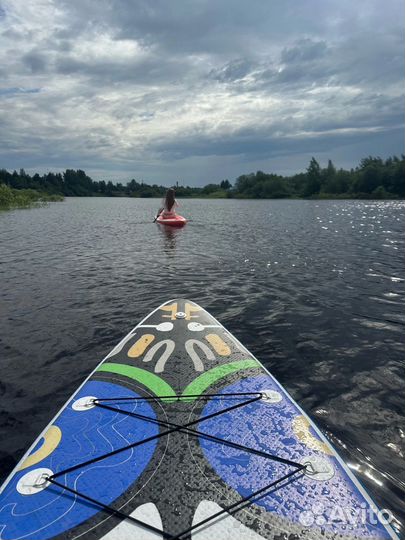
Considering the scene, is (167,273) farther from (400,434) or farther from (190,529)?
(190,529)

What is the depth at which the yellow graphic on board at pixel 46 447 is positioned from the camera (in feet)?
15.3

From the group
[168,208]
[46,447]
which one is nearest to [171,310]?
[46,447]

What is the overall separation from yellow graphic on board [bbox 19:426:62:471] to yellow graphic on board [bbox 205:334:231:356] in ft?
11.8

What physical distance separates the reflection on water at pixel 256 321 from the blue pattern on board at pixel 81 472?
1517 millimetres

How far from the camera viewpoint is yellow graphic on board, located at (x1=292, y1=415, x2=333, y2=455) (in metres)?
4.85

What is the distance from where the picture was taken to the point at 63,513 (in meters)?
3.94

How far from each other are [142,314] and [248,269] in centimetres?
838

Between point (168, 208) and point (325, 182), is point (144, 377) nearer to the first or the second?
point (168, 208)

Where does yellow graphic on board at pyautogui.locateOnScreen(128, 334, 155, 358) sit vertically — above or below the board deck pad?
above

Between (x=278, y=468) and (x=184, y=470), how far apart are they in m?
1.26

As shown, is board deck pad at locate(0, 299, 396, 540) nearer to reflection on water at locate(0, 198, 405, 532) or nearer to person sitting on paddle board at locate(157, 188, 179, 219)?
reflection on water at locate(0, 198, 405, 532)

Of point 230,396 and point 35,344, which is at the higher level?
point 230,396

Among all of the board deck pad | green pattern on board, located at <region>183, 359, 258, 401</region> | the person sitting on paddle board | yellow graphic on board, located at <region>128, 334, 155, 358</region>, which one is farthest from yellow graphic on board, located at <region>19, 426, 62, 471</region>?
the person sitting on paddle board

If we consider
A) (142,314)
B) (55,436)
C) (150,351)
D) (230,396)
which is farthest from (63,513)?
(142,314)
